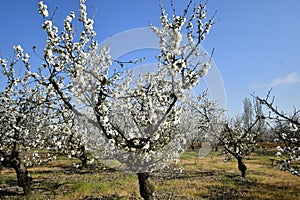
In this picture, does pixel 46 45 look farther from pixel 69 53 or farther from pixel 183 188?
pixel 183 188

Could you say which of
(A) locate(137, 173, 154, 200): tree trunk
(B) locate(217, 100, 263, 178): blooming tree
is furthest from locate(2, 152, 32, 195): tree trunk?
(B) locate(217, 100, 263, 178): blooming tree

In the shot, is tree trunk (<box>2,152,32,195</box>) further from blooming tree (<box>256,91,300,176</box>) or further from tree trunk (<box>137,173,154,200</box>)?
blooming tree (<box>256,91,300,176</box>)

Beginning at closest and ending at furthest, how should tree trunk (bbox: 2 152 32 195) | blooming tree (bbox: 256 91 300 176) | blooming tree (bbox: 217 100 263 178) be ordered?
blooming tree (bbox: 256 91 300 176), tree trunk (bbox: 2 152 32 195), blooming tree (bbox: 217 100 263 178)

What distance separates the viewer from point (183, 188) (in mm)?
13836

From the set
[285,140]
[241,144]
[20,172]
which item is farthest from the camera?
[241,144]

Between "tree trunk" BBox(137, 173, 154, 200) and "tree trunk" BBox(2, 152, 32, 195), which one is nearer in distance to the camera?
"tree trunk" BBox(137, 173, 154, 200)

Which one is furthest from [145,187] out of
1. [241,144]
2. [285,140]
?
[241,144]

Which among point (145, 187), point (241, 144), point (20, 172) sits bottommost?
point (20, 172)

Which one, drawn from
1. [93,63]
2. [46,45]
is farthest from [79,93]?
[93,63]

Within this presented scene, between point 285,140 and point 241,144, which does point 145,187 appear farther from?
point 241,144

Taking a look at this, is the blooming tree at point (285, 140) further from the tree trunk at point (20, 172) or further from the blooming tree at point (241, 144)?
the tree trunk at point (20, 172)

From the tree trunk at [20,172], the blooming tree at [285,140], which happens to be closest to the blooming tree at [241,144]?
the blooming tree at [285,140]

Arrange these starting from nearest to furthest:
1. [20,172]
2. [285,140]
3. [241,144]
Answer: [285,140] → [20,172] → [241,144]

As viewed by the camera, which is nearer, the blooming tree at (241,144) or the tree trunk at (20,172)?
the tree trunk at (20,172)
